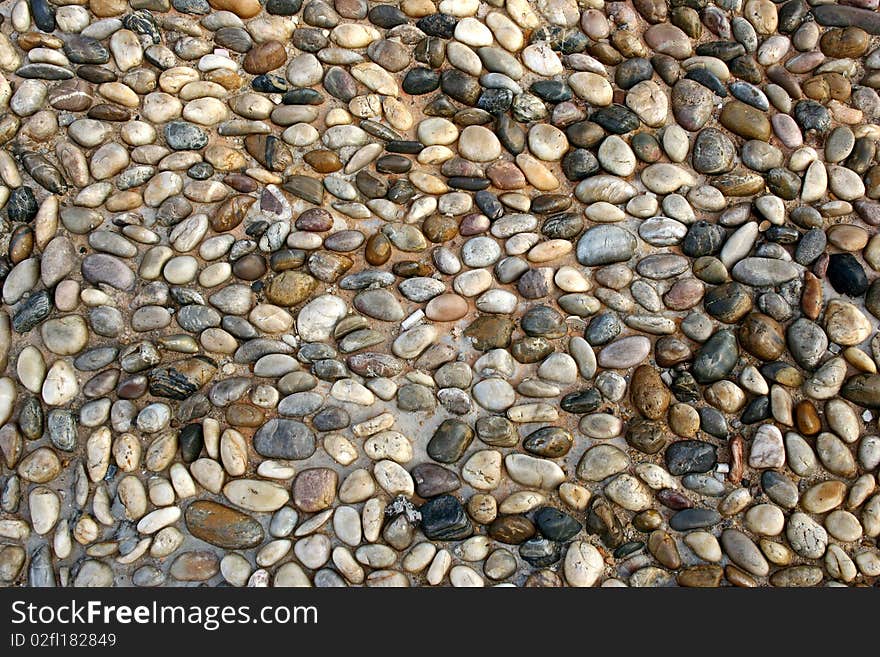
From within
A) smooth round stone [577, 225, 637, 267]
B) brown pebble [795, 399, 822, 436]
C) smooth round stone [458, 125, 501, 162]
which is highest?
smooth round stone [458, 125, 501, 162]

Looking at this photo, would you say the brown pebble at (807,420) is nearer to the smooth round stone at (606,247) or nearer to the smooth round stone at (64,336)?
the smooth round stone at (606,247)

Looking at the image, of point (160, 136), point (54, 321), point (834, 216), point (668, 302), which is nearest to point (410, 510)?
point (668, 302)

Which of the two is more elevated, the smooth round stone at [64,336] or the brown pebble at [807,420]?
the brown pebble at [807,420]

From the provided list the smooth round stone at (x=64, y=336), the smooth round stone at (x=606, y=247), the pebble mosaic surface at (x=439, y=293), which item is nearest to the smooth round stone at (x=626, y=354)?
the pebble mosaic surface at (x=439, y=293)

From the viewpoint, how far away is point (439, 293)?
1.60 meters

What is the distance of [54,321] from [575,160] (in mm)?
1150

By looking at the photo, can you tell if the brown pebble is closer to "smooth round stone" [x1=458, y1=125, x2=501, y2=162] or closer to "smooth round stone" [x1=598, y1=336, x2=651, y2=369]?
"smooth round stone" [x1=598, y1=336, x2=651, y2=369]

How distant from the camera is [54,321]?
1.54 metres

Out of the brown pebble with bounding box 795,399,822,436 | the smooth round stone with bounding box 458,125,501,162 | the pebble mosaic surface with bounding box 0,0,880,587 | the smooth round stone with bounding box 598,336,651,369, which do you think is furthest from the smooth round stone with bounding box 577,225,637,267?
the brown pebble with bounding box 795,399,822,436

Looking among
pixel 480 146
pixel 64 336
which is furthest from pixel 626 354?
pixel 64 336

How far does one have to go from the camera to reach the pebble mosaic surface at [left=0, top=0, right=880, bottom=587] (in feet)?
4.77

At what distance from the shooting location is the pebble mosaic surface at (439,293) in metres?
1.46

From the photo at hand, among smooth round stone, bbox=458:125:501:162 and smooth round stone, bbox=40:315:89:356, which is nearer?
smooth round stone, bbox=40:315:89:356

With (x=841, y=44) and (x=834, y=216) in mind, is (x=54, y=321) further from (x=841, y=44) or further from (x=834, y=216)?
(x=841, y=44)
